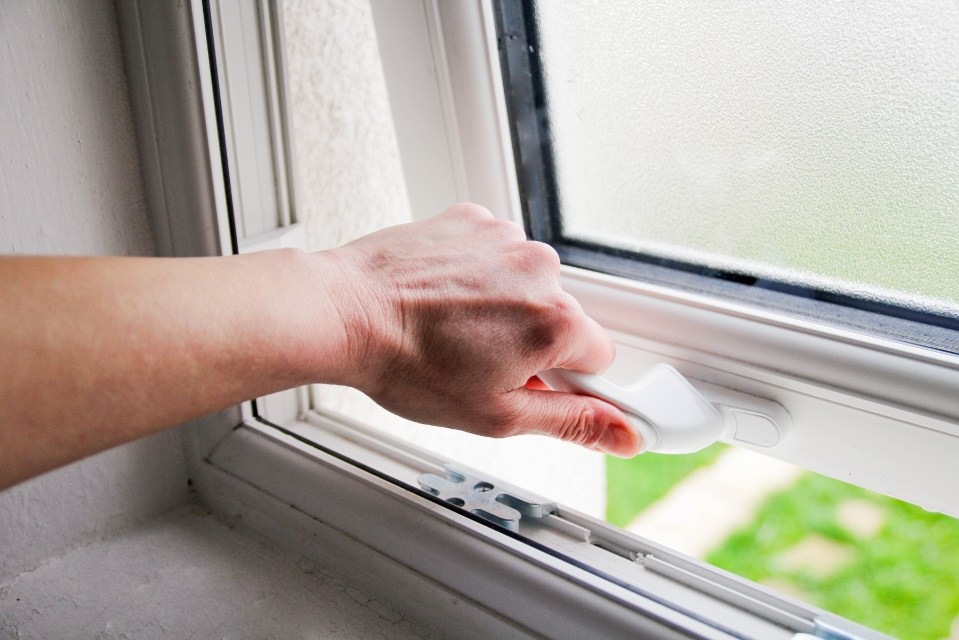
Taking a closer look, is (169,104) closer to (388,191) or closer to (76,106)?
(76,106)

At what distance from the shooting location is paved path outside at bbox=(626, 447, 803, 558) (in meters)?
2.12

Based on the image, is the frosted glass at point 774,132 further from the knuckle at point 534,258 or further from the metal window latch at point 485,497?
the metal window latch at point 485,497

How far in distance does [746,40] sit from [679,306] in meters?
0.22

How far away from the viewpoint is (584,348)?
577 mm

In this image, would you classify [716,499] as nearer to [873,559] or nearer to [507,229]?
[873,559]

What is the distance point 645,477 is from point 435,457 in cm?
179

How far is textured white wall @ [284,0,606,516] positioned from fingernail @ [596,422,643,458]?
296 mm

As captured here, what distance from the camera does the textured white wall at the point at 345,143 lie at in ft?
2.42

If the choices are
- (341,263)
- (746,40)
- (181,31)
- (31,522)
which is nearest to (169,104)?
(181,31)

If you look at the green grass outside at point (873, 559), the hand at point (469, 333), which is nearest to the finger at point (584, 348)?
the hand at point (469, 333)

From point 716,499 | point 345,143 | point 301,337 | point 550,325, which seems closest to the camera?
point 301,337

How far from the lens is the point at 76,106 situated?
1.94 ft

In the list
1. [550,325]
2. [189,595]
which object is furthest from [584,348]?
[189,595]

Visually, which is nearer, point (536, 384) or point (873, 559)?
point (536, 384)
